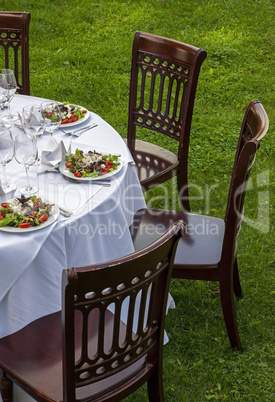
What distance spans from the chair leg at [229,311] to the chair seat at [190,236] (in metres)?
0.15

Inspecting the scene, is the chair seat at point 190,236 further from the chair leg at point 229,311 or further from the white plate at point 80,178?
the white plate at point 80,178

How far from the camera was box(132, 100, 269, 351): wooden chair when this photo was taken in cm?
256

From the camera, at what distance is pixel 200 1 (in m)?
8.02

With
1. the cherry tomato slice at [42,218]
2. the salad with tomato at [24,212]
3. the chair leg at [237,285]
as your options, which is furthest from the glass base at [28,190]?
the chair leg at [237,285]

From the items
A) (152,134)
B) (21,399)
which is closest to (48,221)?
(21,399)

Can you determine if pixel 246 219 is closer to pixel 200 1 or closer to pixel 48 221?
pixel 48 221

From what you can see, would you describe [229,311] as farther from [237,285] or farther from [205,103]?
[205,103]

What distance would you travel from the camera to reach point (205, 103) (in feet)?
18.9

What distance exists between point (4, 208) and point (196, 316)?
5.00 ft

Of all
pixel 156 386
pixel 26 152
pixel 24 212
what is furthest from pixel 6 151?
pixel 156 386

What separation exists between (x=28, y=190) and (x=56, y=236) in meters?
0.34

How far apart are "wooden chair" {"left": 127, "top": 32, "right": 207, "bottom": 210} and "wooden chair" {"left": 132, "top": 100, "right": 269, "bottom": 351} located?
479mm

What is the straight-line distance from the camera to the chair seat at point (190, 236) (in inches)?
112

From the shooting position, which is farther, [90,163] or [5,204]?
[90,163]
